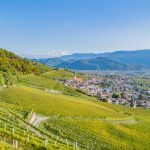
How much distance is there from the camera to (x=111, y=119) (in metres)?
132

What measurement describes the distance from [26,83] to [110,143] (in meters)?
99.8

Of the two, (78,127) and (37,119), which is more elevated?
(37,119)

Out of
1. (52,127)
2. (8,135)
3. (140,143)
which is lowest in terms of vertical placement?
(140,143)

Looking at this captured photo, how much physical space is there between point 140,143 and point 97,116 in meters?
25.8

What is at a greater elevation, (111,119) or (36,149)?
(36,149)

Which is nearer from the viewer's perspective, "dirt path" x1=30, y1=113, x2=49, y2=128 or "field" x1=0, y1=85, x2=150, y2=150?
"field" x1=0, y1=85, x2=150, y2=150

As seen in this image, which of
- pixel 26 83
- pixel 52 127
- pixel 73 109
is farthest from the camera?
pixel 26 83

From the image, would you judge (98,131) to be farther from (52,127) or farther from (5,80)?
(5,80)

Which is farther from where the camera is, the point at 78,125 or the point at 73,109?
the point at 73,109

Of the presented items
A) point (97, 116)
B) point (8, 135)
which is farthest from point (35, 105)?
point (8, 135)

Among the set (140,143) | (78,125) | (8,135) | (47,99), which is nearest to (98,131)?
(78,125)

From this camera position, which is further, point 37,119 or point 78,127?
point 78,127

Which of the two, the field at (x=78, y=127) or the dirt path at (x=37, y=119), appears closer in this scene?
the field at (x=78, y=127)

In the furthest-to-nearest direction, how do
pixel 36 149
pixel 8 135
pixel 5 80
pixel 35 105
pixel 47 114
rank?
pixel 5 80, pixel 35 105, pixel 47 114, pixel 8 135, pixel 36 149
